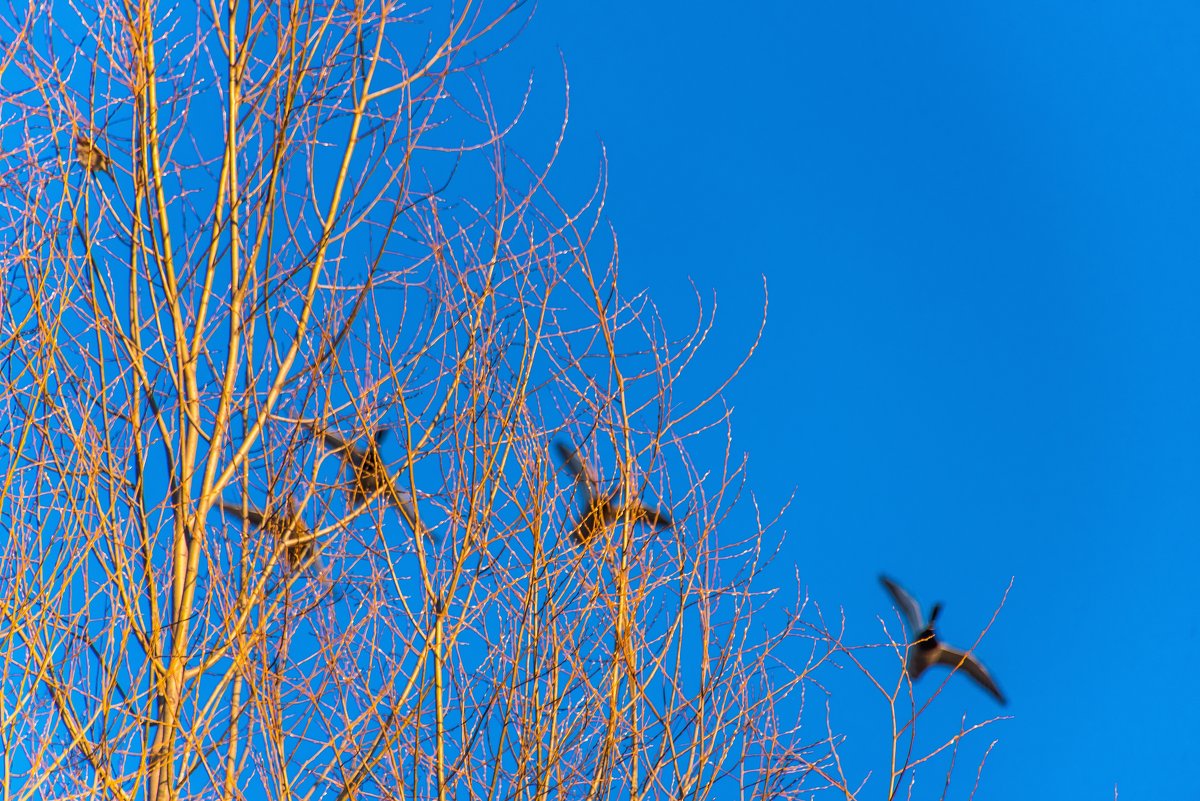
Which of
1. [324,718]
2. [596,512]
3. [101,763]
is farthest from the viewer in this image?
[596,512]

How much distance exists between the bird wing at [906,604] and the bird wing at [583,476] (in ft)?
11.0

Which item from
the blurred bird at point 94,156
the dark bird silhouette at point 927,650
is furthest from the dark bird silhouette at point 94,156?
the dark bird silhouette at point 927,650

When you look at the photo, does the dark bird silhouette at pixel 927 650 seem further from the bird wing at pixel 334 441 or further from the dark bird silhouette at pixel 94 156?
the dark bird silhouette at pixel 94 156

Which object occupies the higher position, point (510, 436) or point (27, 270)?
point (27, 270)

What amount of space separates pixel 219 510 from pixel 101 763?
72 centimetres

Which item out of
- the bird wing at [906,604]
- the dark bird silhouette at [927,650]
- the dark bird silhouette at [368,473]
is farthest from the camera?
the bird wing at [906,604]

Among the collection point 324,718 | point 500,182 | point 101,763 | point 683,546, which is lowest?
point 101,763

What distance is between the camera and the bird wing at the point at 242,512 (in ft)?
12.3

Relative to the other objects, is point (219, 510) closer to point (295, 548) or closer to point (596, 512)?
point (295, 548)

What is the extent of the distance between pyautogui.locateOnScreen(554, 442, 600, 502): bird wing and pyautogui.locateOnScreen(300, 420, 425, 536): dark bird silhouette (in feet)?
1.52

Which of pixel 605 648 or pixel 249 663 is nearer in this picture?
pixel 249 663

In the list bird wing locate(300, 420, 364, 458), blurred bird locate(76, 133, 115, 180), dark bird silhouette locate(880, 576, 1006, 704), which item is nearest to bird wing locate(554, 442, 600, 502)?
bird wing locate(300, 420, 364, 458)

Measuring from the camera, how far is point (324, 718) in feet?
11.8

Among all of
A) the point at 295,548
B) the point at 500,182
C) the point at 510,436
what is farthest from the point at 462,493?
the point at 500,182
